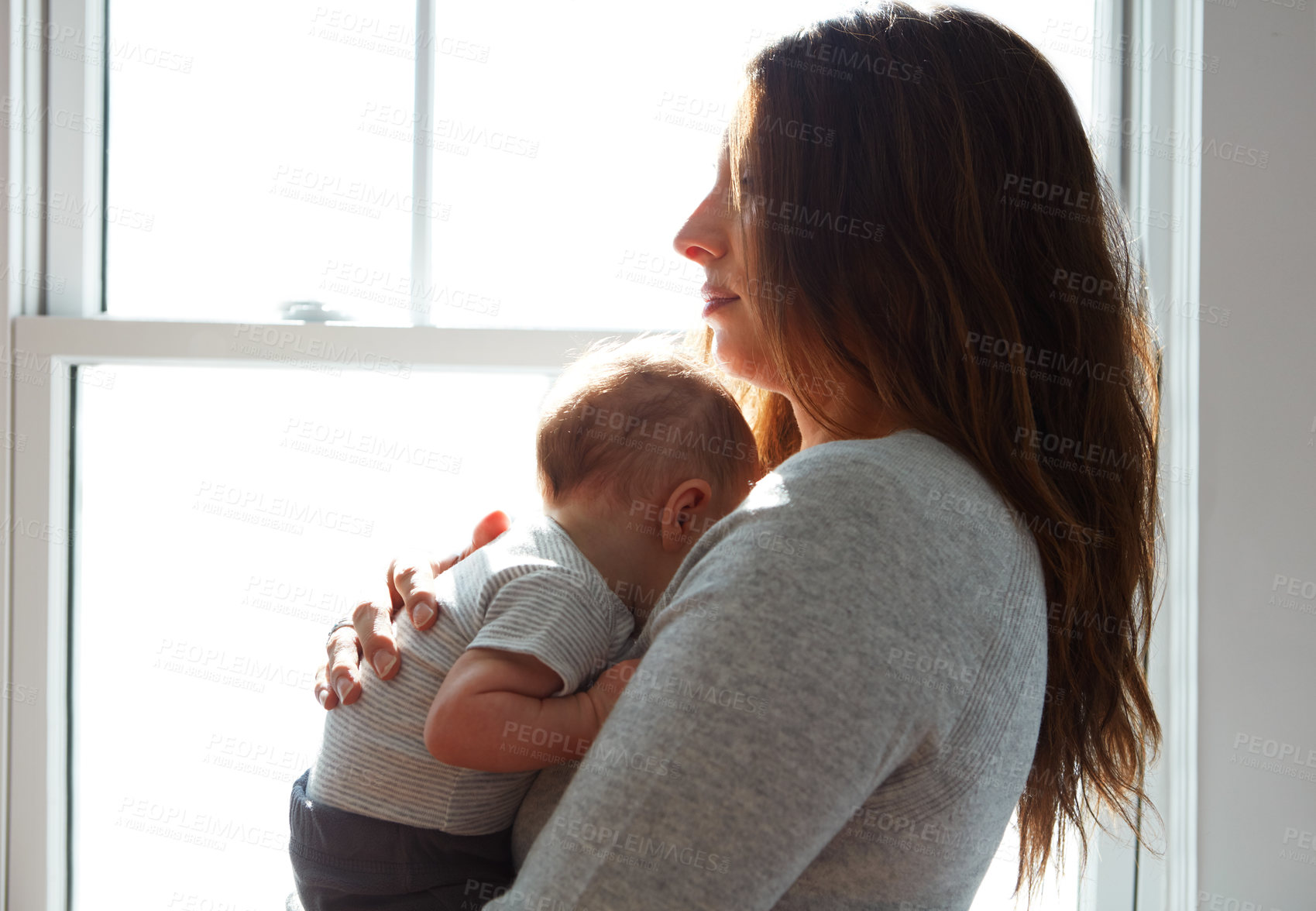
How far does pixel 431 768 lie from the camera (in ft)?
3.04

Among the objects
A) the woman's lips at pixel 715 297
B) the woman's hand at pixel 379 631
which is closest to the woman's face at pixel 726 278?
the woman's lips at pixel 715 297

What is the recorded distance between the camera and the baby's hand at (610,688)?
0.85 metres

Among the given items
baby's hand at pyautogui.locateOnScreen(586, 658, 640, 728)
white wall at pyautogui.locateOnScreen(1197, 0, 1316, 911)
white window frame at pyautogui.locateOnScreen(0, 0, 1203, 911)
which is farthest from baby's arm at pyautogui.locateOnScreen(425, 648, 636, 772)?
white wall at pyautogui.locateOnScreen(1197, 0, 1316, 911)

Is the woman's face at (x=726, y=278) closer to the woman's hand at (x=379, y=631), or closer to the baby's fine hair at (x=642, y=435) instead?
the baby's fine hair at (x=642, y=435)

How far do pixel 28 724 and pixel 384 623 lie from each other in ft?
4.07

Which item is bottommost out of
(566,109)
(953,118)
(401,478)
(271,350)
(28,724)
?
(28,724)

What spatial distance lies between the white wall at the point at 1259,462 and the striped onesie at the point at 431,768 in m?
1.29

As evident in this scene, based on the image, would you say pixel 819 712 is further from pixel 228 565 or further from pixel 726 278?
pixel 228 565

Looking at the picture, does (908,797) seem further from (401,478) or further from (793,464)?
(401,478)

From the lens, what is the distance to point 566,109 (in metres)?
1.89

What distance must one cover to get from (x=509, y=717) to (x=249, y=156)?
1.53m

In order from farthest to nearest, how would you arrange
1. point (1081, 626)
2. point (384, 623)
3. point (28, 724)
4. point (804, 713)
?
point (28, 724), point (384, 623), point (1081, 626), point (804, 713)

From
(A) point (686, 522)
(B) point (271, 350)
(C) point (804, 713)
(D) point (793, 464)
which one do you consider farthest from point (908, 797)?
(B) point (271, 350)

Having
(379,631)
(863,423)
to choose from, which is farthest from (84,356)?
(863,423)
